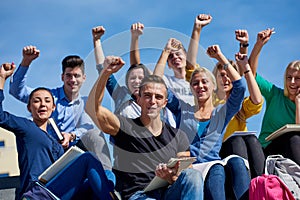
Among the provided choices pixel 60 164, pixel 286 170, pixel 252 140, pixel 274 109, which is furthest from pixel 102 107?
pixel 274 109

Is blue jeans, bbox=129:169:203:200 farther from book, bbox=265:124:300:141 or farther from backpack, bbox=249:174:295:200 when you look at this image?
book, bbox=265:124:300:141

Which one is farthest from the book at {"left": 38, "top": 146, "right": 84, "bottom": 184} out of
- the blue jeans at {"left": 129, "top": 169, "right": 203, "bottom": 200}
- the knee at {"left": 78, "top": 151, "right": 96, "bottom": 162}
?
the blue jeans at {"left": 129, "top": 169, "right": 203, "bottom": 200}

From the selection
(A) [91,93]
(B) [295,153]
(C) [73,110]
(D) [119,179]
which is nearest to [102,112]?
(A) [91,93]

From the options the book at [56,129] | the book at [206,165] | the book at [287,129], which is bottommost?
the book at [206,165]

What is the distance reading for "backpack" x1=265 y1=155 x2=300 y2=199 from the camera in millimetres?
3857

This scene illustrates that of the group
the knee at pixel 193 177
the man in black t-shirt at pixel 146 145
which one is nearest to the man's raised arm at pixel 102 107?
the man in black t-shirt at pixel 146 145

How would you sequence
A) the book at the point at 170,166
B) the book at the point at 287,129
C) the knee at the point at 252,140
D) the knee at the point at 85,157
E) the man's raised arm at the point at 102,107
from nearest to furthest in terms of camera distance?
the book at the point at 170,166
the man's raised arm at the point at 102,107
the knee at the point at 85,157
the book at the point at 287,129
the knee at the point at 252,140

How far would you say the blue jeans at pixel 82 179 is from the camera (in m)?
3.71

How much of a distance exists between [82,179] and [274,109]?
1880 mm

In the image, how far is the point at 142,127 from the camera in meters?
3.88

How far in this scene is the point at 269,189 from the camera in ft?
11.9

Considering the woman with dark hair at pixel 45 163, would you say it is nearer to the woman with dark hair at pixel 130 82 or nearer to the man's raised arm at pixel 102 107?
the man's raised arm at pixel 102 107

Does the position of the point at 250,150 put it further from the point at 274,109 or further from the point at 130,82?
the point at 130,82

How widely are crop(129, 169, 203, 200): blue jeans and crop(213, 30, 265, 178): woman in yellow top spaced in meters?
0.70
